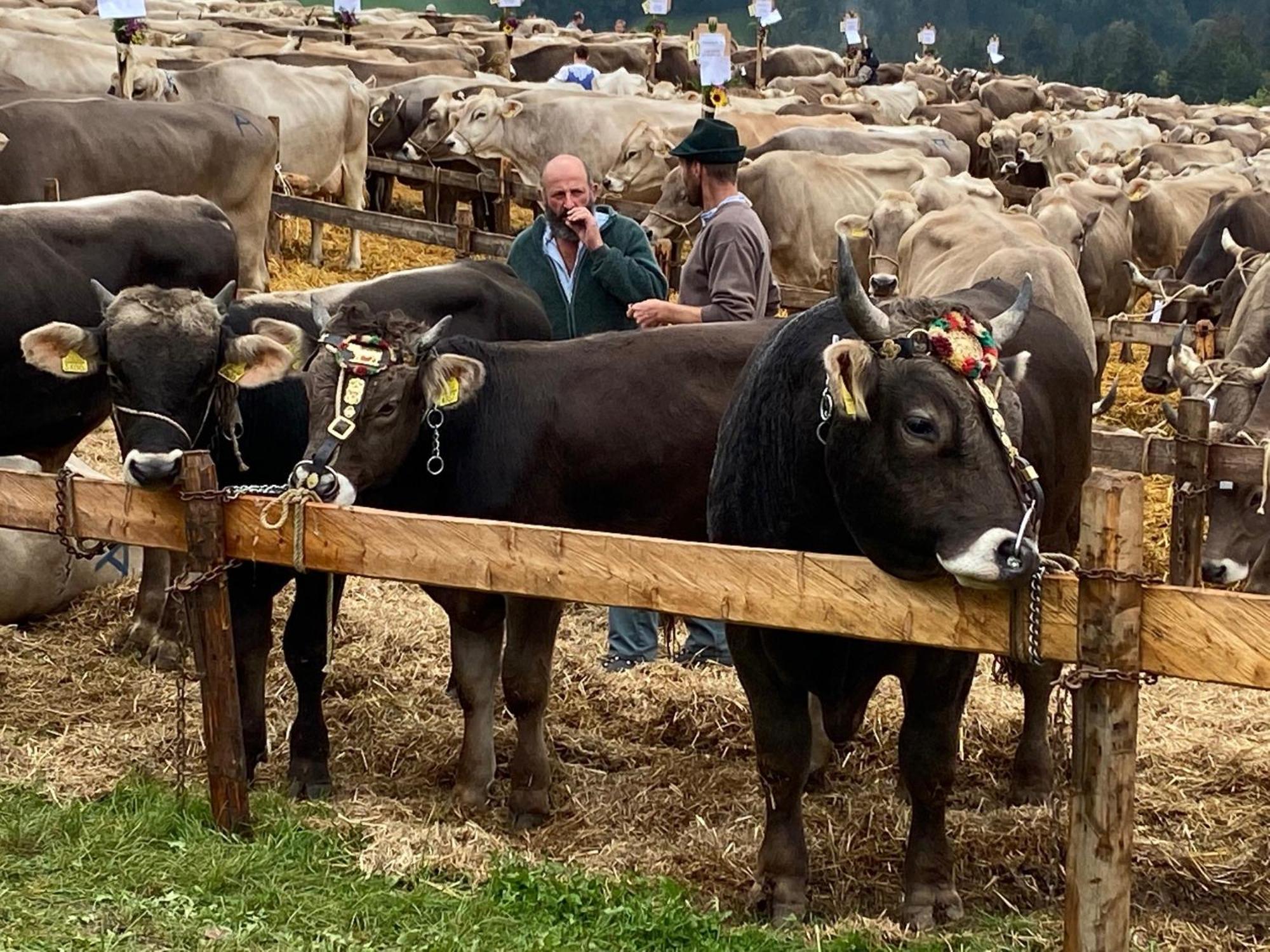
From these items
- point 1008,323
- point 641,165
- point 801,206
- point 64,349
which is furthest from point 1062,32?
point 1008,323

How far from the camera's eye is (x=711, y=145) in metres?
7.17

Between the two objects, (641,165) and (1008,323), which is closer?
(1008,323)

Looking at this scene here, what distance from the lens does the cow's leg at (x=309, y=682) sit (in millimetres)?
5840

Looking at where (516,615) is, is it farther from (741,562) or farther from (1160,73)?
(1160,73)

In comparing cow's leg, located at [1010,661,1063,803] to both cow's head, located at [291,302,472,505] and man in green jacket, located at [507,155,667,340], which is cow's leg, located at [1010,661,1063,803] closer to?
cow's head, located at [291,302,472,505]

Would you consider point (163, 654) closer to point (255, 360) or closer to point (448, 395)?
point (255, 360)

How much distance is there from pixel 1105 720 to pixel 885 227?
33.0 ft

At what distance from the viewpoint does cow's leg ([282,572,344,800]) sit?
230 inches

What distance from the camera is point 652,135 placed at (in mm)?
17641

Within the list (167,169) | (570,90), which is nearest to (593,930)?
(167,169)

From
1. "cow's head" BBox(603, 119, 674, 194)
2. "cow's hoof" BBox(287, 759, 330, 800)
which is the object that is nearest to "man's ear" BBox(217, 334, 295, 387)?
"cow's hoof" BBox(287, 759, 330, 800)

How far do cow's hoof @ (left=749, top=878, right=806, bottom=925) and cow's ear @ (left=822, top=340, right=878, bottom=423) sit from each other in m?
1.47

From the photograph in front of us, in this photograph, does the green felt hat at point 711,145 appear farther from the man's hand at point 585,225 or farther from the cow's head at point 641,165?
the cow's head at point 641,165

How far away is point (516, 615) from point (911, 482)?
1998 millimetres
